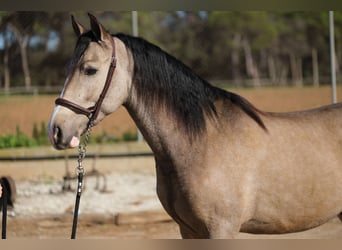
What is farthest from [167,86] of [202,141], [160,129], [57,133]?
[57,133]

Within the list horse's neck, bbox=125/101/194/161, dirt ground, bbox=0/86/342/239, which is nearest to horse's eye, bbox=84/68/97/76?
horse's neck, bbox=125/101/194/161

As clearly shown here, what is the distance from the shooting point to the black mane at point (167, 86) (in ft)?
6.93

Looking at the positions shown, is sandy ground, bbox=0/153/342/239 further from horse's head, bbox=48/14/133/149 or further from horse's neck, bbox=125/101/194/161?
Answer: horse's head, bbox=48/14/133/149

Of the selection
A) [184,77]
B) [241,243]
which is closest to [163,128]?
[184,77]

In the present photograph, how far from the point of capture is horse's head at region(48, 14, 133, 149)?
1927mm

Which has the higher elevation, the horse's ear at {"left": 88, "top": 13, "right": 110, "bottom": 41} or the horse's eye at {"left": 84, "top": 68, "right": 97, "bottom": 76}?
the horse's ear at {"left": 88, "top": 13, "right": 110, "bottom": 41}

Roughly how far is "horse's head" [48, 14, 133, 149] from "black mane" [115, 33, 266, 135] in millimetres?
76

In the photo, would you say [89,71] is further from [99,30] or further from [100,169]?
[100,169]

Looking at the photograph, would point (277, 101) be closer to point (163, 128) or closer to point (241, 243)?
point (163, 128)

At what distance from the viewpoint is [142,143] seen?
757 centimetres

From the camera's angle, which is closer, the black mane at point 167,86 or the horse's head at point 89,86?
the horse's head at point 89,86

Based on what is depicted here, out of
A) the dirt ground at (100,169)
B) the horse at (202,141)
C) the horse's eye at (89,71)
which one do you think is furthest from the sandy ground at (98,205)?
the horse's eye at (89,71)

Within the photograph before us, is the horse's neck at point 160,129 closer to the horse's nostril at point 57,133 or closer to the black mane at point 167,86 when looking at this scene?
the black mane at point 167,86

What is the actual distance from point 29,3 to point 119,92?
1.82 ft
